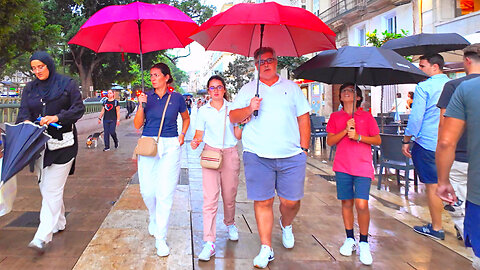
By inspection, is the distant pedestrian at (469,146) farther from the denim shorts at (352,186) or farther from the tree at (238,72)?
the tree at (238,72)

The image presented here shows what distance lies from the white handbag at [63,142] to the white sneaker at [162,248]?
1.35 m

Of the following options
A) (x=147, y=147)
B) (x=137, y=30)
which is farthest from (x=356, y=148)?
(x=137, y=30)

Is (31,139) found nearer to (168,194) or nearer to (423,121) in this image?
(168,194)

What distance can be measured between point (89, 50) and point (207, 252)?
923 inches

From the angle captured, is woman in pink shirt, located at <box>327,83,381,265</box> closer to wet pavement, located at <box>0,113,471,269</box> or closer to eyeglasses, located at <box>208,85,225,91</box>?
wet pavement, located at <box>0,113,471,269</box>

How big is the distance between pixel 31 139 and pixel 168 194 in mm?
1323

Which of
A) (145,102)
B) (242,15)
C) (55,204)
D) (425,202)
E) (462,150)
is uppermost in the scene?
(242,15)

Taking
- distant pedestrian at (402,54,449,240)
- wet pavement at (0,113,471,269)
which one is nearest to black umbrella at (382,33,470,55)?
distant pedestrian at (402,54,449,240)

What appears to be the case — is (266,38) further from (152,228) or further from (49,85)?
(152,228)

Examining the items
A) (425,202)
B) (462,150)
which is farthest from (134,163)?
(462,150)

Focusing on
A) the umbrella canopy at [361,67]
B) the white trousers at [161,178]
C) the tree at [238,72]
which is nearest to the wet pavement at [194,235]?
the white trousers at [161,178]

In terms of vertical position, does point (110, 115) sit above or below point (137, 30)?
below

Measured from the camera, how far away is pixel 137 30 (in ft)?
14.5

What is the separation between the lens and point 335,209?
5.31 meters
